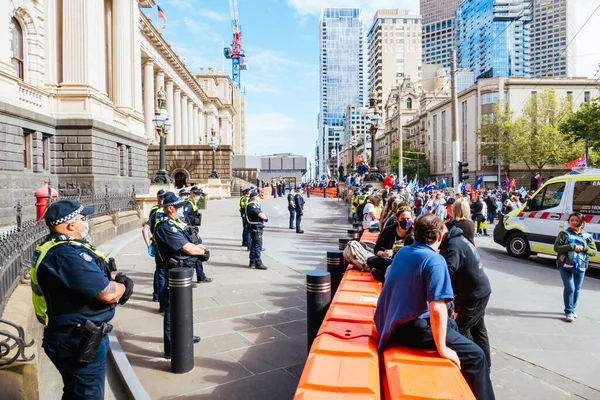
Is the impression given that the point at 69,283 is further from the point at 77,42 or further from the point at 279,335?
the point at 77,42

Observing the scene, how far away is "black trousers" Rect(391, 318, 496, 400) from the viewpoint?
3051 millimetres

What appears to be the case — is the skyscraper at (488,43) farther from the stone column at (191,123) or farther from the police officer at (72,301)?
the police officer at (72,301)

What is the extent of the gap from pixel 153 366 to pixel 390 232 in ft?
11.3

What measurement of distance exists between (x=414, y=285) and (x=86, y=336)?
7.63 ft

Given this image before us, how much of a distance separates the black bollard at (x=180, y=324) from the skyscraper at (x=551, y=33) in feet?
606

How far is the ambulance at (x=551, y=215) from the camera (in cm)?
996

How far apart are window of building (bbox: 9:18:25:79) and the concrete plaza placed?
14.9m

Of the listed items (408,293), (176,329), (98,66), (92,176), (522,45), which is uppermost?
(522,45)

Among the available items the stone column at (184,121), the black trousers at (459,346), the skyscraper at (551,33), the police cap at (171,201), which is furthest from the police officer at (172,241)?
the skyscraper at (551,33)

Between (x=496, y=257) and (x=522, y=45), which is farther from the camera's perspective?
(x=522, y=45)

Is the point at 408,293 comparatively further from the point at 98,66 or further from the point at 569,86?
the point at 569,86

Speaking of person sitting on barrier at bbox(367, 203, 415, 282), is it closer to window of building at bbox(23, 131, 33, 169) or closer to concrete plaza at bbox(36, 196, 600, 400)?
concrete plaza at bbox(36, 196, 600, 400)

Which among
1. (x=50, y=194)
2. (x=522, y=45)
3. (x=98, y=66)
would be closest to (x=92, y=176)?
(x=98, y=66)

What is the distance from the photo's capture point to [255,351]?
5.14m
